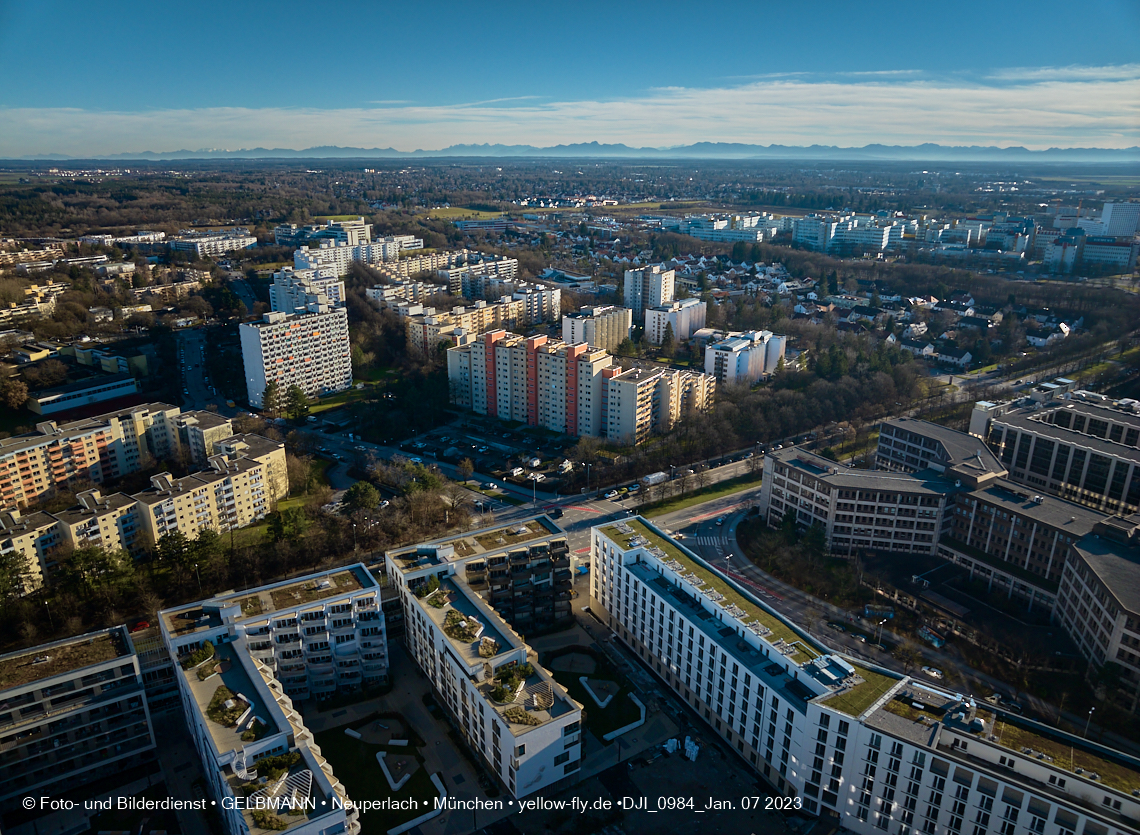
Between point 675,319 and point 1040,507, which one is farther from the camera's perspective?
point 675,319

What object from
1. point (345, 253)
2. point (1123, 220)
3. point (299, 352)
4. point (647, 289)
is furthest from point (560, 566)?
point (1123, 220)

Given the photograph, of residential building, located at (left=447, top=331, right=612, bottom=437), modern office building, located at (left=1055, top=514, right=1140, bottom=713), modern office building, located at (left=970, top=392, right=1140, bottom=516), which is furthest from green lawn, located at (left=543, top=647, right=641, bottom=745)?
modern office building, located at (left=970, top=392, right=1140, bottom=516)

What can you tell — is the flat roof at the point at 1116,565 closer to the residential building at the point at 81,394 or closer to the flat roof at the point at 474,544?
the flat roof at the point at 474,544

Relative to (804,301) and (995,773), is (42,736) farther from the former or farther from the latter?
(804,301)

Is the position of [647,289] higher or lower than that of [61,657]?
higher

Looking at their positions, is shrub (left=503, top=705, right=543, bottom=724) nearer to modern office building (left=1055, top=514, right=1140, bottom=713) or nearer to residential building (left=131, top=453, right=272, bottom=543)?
modern office building (left=1055, top=514, right=1140, bottom=713)

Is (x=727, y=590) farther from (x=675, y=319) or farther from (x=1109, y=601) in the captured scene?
(x=675, y=319)
